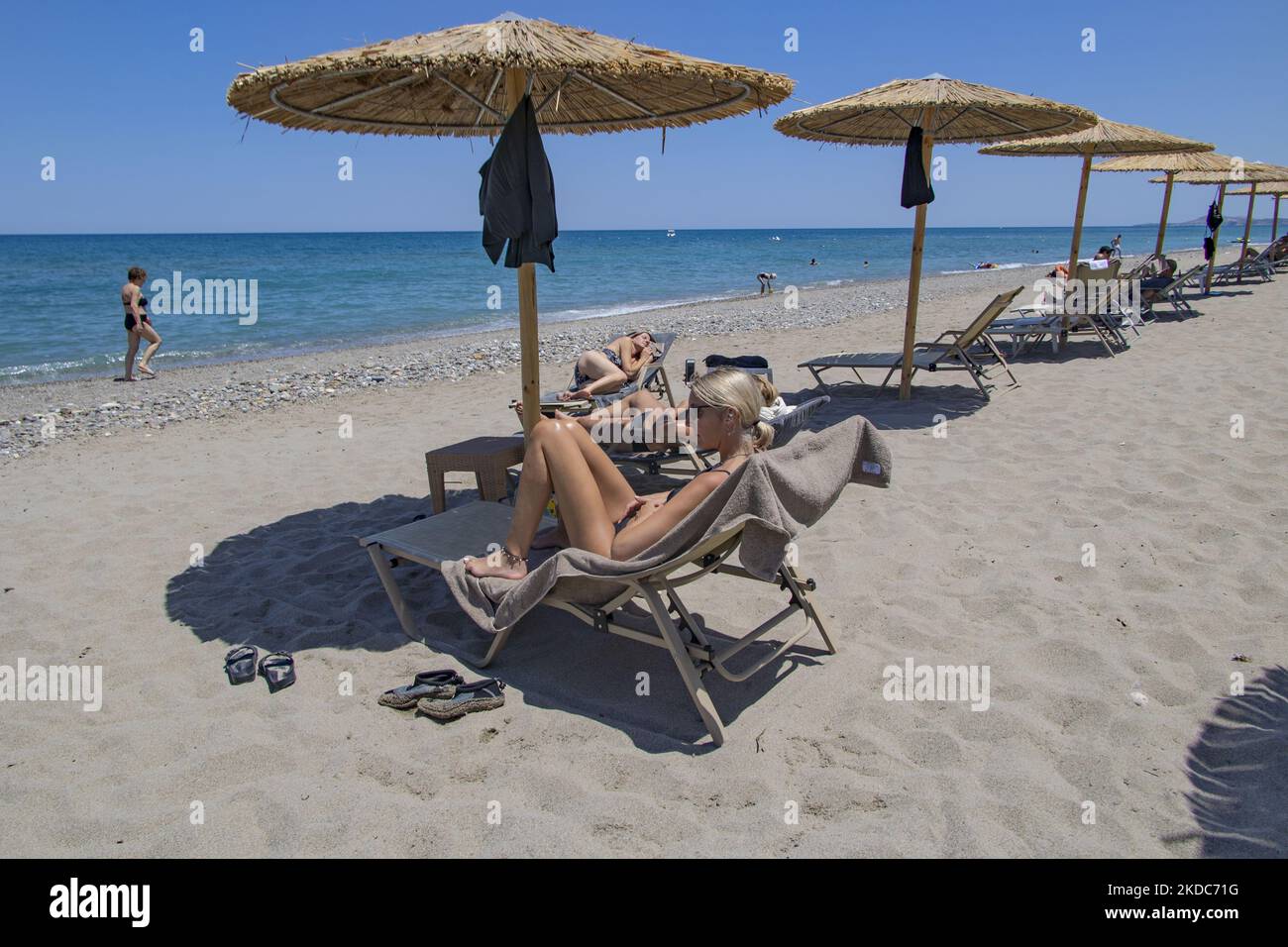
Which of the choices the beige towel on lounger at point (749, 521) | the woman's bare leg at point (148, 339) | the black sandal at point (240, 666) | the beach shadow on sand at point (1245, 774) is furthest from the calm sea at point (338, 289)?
the beach shadow on sand at point (1245, 774)

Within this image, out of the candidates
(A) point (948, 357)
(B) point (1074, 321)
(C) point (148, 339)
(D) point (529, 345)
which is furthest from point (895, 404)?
(C) point (148, 339)

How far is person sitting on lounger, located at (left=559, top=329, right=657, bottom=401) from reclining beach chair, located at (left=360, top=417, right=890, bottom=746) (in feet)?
8.98

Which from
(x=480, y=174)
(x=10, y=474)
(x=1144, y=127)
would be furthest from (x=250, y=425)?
(x=1144, y=127)

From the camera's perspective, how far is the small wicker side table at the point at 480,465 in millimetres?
3969

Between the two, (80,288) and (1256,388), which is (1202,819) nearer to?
(1256,388)

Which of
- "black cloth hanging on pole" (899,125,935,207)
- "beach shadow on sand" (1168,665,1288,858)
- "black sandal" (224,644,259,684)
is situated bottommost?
"black sandal" (224,644,259,684)

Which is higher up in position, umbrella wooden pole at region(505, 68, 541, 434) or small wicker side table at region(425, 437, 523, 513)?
umbrella wooden pole at region(505, 68, 541, 434)

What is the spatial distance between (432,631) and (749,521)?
156cm

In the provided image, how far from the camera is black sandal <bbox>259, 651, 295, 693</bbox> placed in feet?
9.30

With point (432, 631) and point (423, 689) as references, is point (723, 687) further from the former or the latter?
point (432, 631)

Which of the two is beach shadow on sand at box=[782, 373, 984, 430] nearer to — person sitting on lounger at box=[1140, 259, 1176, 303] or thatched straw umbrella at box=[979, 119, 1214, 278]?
thatched straw umbrella at box=[979, 119, 1214, 278]

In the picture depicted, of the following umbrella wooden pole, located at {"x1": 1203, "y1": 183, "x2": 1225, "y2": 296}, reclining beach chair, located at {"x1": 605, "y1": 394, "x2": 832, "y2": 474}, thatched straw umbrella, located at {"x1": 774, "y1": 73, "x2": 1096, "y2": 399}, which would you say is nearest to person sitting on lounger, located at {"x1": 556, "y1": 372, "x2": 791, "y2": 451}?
reclining beach chair, located at {"x1": 605, "y1": 394, "x2": 832, "y2": 474}

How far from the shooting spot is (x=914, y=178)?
650 centimetres
